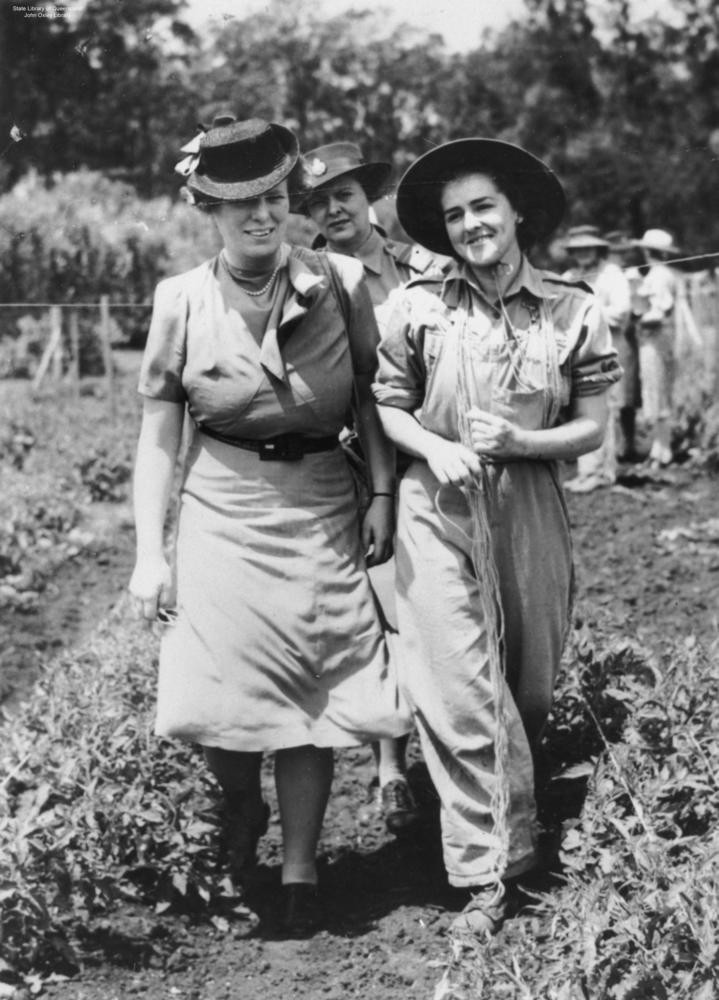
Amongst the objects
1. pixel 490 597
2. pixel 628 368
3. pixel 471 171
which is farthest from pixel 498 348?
pixel 628 368

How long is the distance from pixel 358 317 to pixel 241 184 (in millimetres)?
440

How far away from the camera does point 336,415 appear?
10.8ft

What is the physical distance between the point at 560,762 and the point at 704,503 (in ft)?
16.5

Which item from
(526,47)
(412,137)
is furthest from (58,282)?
(526,47)

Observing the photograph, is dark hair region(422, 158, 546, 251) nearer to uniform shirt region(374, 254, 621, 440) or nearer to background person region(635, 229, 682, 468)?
uniform shirt region(374, 254, 621, 440)

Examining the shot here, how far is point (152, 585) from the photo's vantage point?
10.7 ft

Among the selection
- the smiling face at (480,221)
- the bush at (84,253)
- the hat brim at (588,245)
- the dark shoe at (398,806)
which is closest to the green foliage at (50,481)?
the dark shoe at (398,806)

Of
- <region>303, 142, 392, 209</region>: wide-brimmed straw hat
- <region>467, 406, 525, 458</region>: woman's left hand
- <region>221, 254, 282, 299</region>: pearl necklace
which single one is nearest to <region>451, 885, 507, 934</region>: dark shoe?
<region>467, 406, 525, 458</region>: woman's left hand

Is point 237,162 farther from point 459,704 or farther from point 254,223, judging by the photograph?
point 459,704

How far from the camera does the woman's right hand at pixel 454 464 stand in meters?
2.93

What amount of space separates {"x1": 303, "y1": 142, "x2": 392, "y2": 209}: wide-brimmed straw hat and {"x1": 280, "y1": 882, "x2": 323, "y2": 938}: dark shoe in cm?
210

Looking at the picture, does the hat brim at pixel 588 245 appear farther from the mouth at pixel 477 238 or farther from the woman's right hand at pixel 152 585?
the woman's right hand at pixel 152 585

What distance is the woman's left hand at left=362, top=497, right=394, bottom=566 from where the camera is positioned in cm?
335

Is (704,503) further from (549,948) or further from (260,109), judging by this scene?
(260,109)
